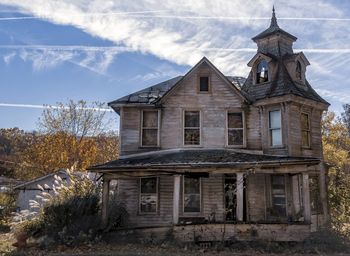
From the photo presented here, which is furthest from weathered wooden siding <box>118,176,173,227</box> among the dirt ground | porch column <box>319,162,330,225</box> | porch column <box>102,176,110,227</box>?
porch column <box>319,162,330,225</box>

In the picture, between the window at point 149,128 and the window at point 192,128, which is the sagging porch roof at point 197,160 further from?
the window at point 149,128

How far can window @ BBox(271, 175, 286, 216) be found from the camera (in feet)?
55.8

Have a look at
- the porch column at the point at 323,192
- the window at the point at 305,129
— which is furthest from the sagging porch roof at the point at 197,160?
the porch column at the point at 323,192

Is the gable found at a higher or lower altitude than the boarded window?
higher

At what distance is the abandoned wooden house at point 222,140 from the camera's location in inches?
671

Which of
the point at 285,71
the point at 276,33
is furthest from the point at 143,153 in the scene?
the point at 276,33

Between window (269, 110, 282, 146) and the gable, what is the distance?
1.73m

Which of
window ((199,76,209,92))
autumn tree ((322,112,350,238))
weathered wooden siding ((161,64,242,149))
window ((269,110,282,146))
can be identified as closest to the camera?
autumn tree ((322,112,350,238))

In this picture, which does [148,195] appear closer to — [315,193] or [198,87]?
[198,87]

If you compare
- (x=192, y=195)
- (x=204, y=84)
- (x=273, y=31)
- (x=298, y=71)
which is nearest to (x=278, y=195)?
(x=192, y=195)

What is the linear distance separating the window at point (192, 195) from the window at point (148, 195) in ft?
4.82

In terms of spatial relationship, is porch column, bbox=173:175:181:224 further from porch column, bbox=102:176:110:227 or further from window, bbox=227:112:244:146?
window, bbox=227:112:244:146

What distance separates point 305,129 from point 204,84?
5.61m

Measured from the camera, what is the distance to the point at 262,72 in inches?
773
